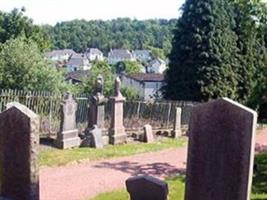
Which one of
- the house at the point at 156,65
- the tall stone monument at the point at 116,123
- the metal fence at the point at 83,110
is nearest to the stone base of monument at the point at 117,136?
the tall stone monument at the point at 116,123

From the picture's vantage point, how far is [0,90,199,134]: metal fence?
63.5ft

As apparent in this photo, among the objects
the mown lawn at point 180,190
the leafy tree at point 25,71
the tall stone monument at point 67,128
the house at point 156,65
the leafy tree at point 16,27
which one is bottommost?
the mown lawn at point 180,190

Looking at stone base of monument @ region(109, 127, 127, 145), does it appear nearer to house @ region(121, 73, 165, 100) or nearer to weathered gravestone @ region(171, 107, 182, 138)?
weathered gravestone @ region(171, 107, 182, 138)

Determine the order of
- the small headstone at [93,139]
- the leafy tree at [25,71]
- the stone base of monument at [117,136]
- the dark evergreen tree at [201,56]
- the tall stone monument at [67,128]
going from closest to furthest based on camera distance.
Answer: the tall stone monument at [67,128], the small headstone at [93,139], the stone base of monument at [117,136], the leafy tree at [25,71], the dark evergreen tree at [201,56]

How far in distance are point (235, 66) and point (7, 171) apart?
32.7 m

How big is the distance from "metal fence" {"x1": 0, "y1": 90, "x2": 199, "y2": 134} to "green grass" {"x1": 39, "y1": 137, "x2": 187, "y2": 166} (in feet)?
6.92

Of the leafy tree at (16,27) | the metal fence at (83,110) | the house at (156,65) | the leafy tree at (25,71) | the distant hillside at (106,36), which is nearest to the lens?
the metal fence at (83,110)

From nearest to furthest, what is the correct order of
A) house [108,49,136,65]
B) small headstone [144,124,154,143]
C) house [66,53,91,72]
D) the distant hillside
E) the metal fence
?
the metal fence, small headstone [144,124,154,143], house [66,53,91,72], house [108,49,136,65], the distant hillside

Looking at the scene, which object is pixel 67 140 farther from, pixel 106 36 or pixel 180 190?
pixel 106 36

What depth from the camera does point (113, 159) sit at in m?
17.1

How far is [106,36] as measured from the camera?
18475 centimetres

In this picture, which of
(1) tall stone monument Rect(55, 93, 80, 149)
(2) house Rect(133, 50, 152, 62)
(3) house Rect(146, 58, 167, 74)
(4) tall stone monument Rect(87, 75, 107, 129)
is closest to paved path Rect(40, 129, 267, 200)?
(1) tall stone monument Rect(55, 93, 80, 149)

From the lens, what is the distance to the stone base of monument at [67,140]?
17891mm

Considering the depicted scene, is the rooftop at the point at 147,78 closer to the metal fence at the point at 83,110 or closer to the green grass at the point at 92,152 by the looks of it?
the metal fence at the point at 83,110
